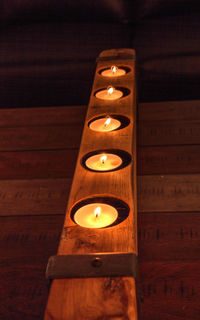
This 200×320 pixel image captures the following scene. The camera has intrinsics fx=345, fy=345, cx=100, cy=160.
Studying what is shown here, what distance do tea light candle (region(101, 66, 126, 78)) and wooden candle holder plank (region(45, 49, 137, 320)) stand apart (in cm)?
41

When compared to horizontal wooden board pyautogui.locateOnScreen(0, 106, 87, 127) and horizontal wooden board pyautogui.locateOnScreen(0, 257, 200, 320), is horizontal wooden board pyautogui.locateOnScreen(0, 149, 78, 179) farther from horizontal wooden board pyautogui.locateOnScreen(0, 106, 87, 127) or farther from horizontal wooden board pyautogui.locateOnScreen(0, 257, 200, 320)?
horizontal wooden board pyautogui.locateOnScreen(0, 257, 200, 320)

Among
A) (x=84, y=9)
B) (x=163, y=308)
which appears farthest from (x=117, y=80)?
(x=84, y=9)

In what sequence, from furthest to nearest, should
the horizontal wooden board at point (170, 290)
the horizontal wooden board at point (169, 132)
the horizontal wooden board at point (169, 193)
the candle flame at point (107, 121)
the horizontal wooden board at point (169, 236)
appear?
the horizontal wooden board at point (169, 132) < the candle flame at point (107, 121) < the horizontal wooden board at point (169, 193) < the horizontal wooden board at point (169, 236) < the horizontal wooden board at point (170, 290)

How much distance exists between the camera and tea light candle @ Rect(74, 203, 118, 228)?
0.66 m

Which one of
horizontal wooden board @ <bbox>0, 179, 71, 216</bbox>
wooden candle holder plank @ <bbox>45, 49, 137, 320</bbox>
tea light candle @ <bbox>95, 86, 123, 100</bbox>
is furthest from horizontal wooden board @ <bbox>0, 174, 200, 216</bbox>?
tea light candle @ <bbox>95, 86, 123, 100</bbox>

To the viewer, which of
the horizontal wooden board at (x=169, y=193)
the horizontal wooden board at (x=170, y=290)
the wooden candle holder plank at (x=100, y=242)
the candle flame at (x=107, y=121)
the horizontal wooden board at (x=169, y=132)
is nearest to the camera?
the wooden candle holder plank at (x=100, y=242)

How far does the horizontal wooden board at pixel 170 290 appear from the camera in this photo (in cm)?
63

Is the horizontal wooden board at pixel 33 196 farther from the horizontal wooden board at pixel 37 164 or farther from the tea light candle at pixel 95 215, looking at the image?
the tea light candle at pixel 95 215

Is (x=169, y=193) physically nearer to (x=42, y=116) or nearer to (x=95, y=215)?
(x=95, y=215)

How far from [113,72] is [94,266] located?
37.7 inches

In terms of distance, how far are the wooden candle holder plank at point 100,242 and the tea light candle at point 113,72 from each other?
0.41 m

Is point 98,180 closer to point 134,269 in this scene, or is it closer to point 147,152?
point 134,269

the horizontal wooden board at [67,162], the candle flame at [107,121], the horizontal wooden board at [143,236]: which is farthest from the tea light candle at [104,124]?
the horizontal wooden board at [143,236]

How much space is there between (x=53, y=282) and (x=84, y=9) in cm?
216
